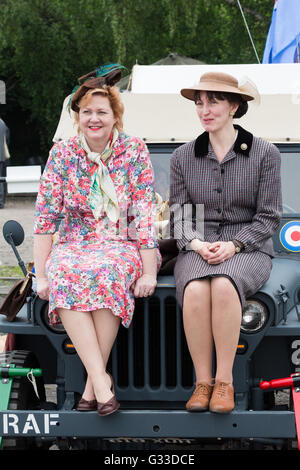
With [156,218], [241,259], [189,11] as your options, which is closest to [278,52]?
[156,218]

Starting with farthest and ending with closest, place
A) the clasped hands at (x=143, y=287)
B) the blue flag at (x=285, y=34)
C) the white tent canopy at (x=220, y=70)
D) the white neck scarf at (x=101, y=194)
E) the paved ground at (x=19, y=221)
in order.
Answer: the paved ground at (x=19, y=221), the blue flag at (x=285, y=34), the white tent canopy at (x=220, y=70), the white neck scarf at (x=101, y=194), the clasped hands at (x=143, y=287)

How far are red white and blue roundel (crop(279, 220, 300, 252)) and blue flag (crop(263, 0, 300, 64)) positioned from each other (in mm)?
4300

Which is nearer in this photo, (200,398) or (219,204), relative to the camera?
(200,398)

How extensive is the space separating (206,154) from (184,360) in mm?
1186

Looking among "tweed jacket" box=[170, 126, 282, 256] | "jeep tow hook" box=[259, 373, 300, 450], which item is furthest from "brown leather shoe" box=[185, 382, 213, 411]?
"tweed jacket" box=[170, 126, 282, 256]

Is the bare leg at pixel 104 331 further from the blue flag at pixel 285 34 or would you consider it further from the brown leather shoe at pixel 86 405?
the blue flag at pixel 285 34

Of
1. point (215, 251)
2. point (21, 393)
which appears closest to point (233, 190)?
point (215, 251)

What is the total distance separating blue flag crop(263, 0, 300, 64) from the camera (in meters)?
10.1

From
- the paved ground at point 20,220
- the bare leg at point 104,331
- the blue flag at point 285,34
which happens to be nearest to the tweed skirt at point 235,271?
the bare leg at point 104,331

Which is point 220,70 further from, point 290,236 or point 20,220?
point 20,220

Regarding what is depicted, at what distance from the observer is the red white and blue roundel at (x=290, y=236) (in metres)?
5.69

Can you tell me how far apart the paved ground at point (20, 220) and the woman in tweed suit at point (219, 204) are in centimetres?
642

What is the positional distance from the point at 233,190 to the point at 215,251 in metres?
0.45

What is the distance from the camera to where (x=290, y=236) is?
571 cm
